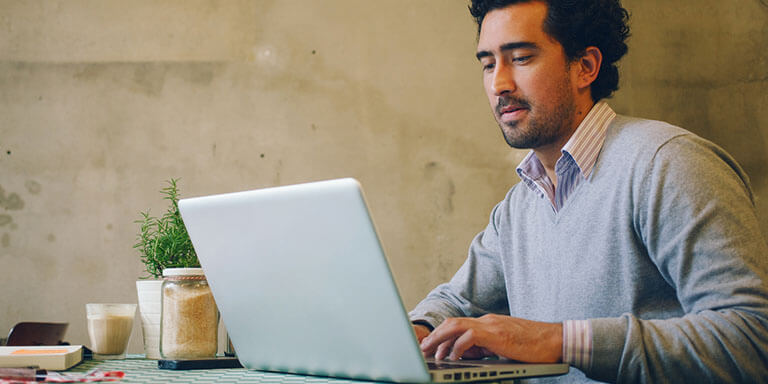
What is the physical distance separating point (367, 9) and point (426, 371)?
2.86 meters

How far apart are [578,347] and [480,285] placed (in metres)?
0.62

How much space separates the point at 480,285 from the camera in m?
1.67

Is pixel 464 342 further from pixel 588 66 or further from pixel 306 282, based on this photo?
pixel 588 66

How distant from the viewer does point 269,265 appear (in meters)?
0.97

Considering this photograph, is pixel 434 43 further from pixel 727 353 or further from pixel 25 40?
pixel 727 353

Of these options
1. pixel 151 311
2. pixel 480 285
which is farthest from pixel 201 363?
pixel 480 285

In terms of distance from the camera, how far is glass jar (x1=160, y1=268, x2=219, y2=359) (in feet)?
4.03

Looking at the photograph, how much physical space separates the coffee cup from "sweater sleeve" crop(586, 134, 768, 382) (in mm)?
894

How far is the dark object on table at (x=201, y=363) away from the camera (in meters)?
1.20

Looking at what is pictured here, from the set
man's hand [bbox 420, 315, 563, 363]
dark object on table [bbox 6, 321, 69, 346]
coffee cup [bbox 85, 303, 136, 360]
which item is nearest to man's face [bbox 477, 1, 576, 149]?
man's hand [bbox 420, 315, 563, 363]

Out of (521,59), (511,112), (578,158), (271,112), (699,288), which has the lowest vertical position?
(699,288)

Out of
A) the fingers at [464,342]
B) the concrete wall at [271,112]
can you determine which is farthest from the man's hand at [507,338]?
the concrete wall at [271,112]

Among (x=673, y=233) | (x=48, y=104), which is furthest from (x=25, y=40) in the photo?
(x=673, y=233)

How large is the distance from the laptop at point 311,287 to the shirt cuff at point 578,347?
0.04m
